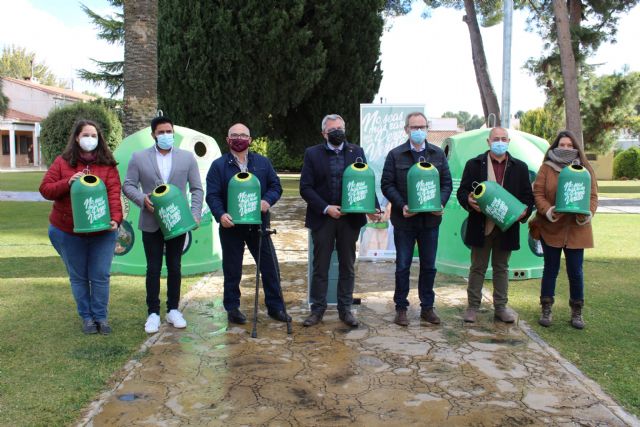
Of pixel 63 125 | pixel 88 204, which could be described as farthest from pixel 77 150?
pixel 63 125

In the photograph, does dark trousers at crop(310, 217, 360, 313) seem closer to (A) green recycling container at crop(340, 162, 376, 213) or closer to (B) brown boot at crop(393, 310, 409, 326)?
(A) green recycling container at crop(340, 162, 376, 213)

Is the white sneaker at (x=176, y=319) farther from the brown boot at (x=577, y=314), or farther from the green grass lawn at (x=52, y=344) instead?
the brown boot at (x=577, y=314)

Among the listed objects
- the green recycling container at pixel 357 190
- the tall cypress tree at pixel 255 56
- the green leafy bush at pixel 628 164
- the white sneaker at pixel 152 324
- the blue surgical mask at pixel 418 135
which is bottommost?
the white sneaker at pixel 152 324

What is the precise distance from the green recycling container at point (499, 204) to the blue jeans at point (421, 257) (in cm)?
52

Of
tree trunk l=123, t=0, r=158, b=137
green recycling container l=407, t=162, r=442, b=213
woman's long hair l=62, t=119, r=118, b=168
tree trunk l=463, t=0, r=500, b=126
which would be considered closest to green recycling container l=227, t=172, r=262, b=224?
woman's long hair l=62, t=119, r=118, b=168

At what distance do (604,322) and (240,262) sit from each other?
3.50 meters

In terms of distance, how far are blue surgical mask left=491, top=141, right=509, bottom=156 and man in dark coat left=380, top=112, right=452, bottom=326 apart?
457mm

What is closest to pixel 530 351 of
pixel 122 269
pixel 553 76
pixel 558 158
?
pixel 558 158

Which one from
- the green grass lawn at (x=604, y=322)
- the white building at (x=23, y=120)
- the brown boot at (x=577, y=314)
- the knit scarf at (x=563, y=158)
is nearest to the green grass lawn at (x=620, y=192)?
the green grass lawn at (x=604, y=322)

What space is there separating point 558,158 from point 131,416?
13.4 feet

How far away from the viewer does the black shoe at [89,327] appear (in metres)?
5.09

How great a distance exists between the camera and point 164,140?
16.7 ft

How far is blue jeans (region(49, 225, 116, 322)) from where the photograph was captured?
195 inches

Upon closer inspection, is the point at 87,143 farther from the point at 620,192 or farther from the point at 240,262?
the point at 620,192
